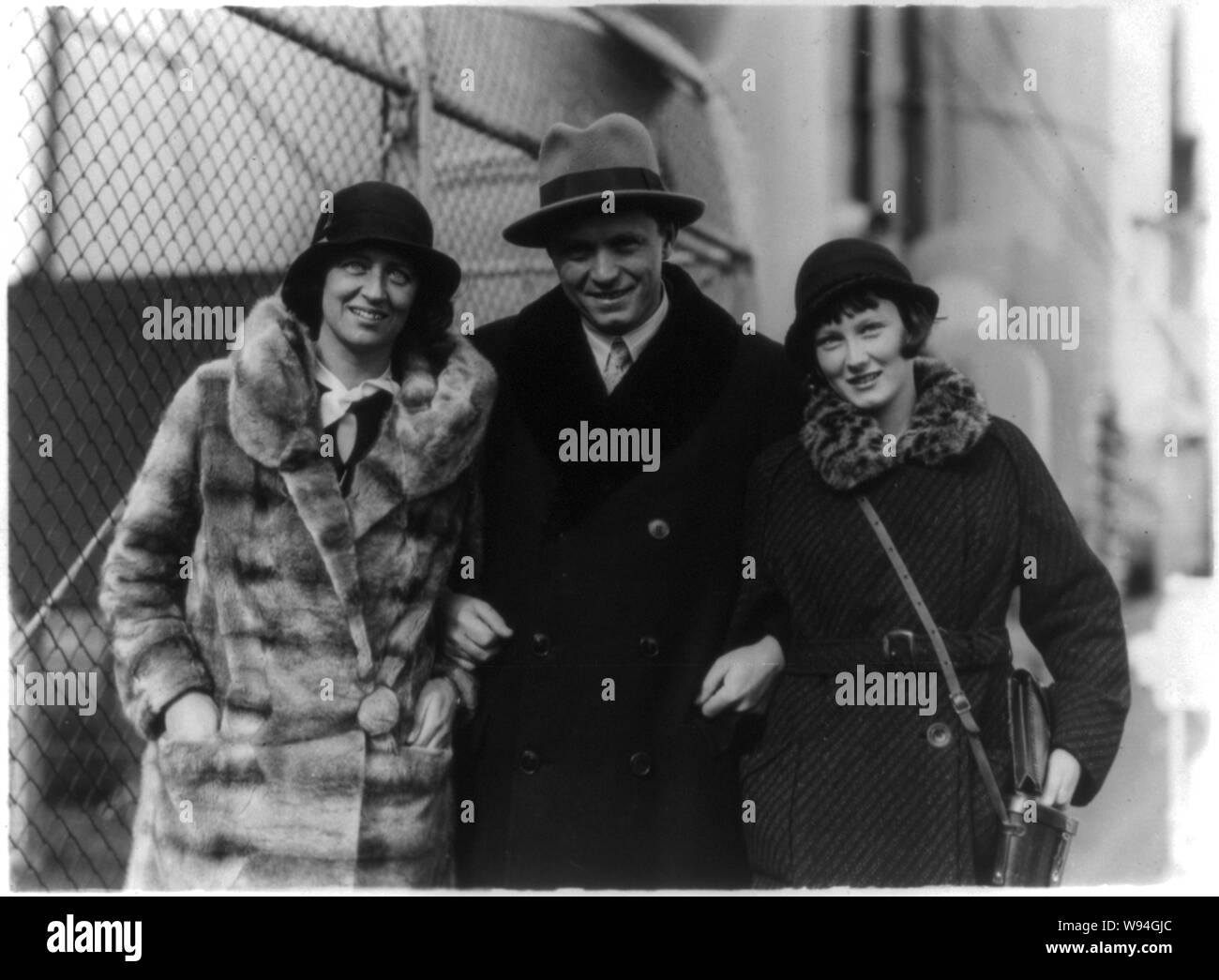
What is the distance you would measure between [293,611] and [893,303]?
2.00 m

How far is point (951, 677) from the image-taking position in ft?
14.8

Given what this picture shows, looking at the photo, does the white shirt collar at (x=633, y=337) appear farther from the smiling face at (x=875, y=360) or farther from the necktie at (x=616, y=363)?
the smiling face at (x=875, y=360)

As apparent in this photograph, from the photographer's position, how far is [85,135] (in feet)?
15.5

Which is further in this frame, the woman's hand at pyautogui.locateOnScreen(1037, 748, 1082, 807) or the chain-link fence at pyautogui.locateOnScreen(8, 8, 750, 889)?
the chain-link fence at pyautogui.locateOnScreen(8, 8, 750, 889)

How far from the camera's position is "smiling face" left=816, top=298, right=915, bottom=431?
4.57 m

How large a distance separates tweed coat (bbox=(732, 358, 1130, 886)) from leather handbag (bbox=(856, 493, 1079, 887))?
0.09 feet

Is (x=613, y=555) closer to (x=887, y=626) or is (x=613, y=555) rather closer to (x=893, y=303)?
(x=887, y=626)

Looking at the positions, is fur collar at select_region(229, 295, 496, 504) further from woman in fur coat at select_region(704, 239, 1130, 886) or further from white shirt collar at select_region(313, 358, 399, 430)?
woman in fur coat at select_region(704, 239, 1130, 886)

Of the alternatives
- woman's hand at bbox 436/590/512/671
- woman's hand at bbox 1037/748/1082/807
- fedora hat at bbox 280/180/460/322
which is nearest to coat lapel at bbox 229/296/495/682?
fedora hat at bbox 280/180/460/322

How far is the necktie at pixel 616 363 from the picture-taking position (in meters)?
4.59

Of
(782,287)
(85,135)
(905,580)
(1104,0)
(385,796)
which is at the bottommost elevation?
(385,796)
